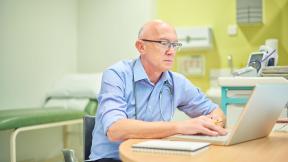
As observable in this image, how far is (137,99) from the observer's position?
180cm

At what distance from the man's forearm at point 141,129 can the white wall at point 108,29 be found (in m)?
2.72

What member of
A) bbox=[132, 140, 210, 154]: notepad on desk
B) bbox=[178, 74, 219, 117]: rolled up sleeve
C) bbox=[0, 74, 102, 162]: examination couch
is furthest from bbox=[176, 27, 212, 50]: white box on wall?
bbox=[132, 140, 210, 154]: notepad on desk

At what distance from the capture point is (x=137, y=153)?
1.13 metres

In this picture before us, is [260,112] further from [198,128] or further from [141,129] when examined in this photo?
[141,129]

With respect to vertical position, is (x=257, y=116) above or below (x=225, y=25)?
below

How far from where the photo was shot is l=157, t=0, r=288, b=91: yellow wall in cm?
362

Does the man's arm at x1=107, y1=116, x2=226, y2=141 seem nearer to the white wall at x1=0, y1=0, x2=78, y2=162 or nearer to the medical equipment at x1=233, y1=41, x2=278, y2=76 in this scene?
the medical equipment at x1=233, y1=41, x2=278, y2=76

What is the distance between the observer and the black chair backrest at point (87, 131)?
1867 millimetres

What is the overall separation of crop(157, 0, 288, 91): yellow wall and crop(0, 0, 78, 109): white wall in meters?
1.05

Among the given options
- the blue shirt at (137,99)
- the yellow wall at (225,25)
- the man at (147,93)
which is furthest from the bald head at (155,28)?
the yellow wall at (225,25)

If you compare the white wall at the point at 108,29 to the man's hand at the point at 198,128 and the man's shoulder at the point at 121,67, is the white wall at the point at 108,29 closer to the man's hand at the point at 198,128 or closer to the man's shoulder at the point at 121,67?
the man's shoulder at the point at 121,67

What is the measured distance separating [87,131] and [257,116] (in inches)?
34.5

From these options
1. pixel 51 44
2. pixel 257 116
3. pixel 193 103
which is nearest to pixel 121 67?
pixel 193 103

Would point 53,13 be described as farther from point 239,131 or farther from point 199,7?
point 239,131
